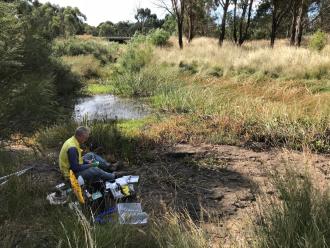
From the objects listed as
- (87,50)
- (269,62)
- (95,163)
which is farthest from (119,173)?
(87,50)

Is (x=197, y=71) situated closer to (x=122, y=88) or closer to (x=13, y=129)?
(x=122, y=88)

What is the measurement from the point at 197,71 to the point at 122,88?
3.13 metres

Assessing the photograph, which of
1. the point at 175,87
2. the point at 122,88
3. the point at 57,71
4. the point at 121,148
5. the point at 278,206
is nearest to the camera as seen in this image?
the point at 278,206

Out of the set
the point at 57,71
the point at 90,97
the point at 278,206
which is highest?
the point at 278,206

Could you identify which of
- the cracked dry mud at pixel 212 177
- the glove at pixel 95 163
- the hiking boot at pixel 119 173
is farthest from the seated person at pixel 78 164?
the cracked dry mud at pixel 212 177

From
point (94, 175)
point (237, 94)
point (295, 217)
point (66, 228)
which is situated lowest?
point (237, 94)

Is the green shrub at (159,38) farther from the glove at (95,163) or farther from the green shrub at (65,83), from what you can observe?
the glove at (95,163)

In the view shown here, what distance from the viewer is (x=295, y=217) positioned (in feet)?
12.0

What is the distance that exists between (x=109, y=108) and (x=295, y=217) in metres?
12.4

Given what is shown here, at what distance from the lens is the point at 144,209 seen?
6.04 meters

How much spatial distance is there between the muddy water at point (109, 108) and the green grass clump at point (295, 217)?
9444mm

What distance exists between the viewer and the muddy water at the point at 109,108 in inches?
543

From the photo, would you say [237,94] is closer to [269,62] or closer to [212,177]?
[269,62]

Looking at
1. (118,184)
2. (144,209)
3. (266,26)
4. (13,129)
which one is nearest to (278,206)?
(144,209)
